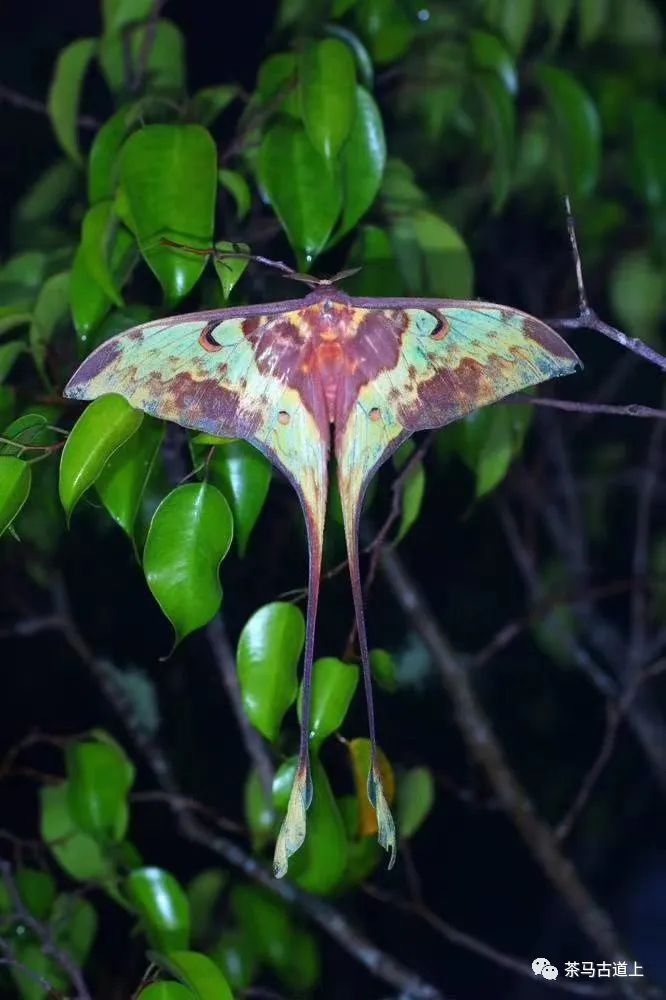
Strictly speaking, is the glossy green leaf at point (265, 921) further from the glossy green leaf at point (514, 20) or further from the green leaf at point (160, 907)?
the glossy green leaf at point (514, 20)

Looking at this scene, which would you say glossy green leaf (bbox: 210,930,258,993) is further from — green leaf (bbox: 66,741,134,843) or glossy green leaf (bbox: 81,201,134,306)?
glossy green leaf (bbox: 81,201,134,306)

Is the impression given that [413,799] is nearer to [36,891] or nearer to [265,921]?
[265,921]

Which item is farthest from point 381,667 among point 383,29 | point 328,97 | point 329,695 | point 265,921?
point 383,29

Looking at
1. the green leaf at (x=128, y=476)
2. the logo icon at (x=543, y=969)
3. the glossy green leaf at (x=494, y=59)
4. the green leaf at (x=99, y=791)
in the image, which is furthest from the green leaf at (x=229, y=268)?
the logo icon at (x=543, y=969)

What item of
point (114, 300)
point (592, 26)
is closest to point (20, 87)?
point (114, 300)

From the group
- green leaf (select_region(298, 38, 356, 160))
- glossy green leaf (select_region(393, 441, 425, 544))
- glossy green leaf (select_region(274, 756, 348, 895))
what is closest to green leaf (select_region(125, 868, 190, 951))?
glossy green leaf (select_region(274, 756, 348, 895))
